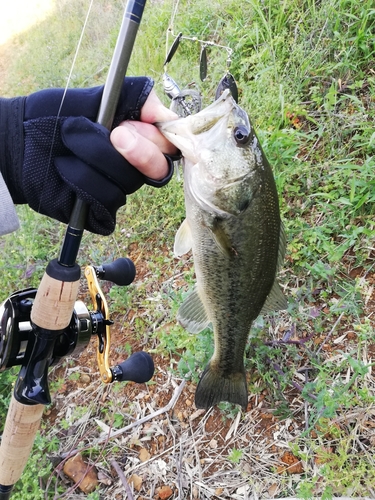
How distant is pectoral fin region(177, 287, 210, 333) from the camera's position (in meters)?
2.05

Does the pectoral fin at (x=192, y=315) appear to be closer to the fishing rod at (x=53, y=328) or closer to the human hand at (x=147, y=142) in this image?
the fishing rod at (x=53, y=328)

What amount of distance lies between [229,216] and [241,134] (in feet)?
1.06

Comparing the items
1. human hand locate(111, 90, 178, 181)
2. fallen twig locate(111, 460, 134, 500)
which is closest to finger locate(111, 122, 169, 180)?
human hand locate(111, 90, 178, 181)

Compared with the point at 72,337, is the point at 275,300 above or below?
above

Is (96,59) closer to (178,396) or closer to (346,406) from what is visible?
(178,396)


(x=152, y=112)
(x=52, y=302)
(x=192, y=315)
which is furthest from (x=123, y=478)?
(x=152, y=112)

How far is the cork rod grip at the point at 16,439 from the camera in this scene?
174 cm

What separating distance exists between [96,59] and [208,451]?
19.9ft

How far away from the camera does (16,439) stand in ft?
5.89

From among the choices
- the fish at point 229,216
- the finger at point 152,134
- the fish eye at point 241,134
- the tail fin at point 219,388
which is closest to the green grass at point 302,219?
the tail fin at point 219,388

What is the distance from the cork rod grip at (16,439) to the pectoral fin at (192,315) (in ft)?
2.43

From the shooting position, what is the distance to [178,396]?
8.99 feet

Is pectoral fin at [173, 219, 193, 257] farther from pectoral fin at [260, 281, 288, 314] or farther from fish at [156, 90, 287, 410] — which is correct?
pectoral fin at [260, 281, 288, 314]

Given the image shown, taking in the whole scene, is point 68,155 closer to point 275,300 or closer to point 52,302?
point 52,302
